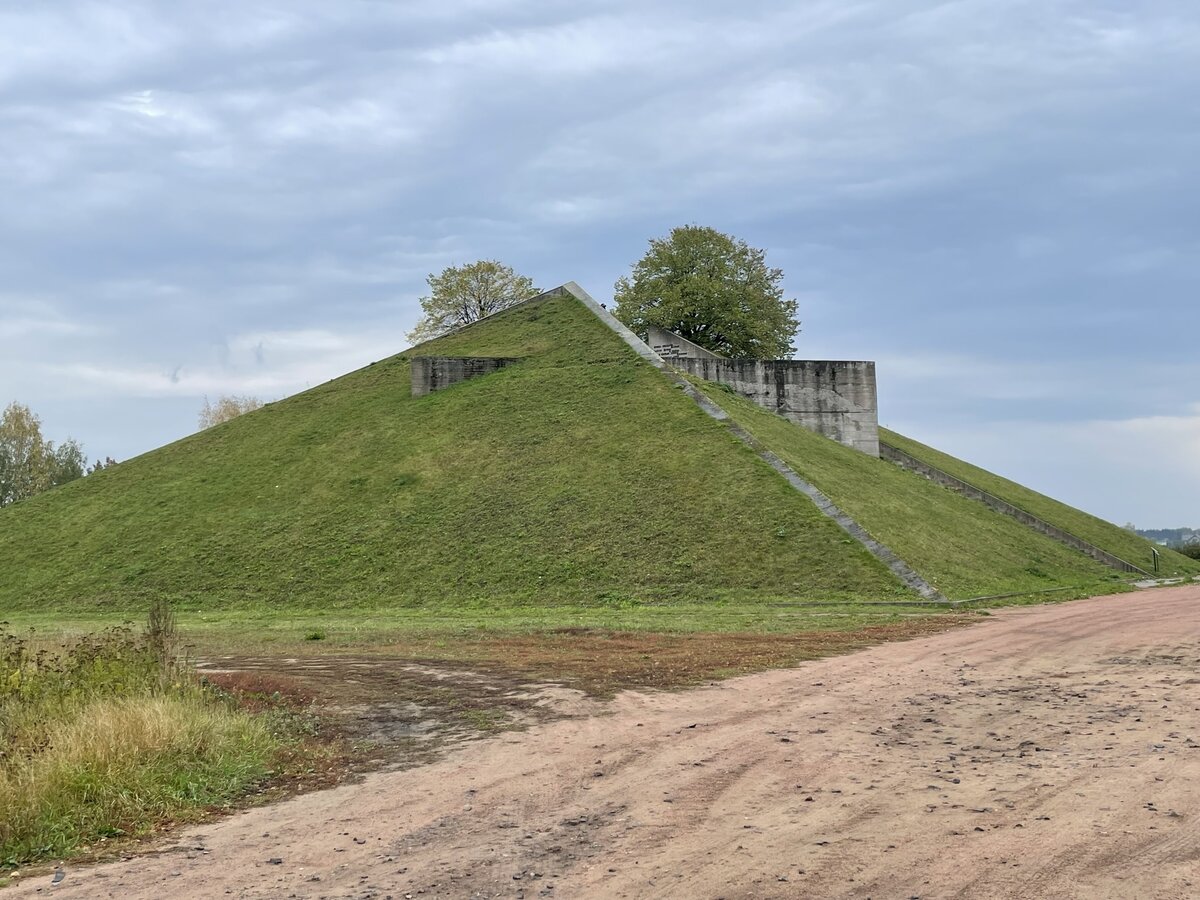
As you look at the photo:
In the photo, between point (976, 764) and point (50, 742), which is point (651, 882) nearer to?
point (976, 764)

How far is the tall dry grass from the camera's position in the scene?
25.8 feet

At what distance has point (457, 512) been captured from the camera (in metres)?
35.5

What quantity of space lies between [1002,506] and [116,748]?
41889 millimetres

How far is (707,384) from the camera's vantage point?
44.3 meters

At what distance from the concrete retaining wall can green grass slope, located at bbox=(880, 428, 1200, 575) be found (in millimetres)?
839

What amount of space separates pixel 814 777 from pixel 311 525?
30305mm

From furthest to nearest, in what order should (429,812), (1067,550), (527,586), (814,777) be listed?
(1067,550)
(527,586)
(814,777)
(429,812)

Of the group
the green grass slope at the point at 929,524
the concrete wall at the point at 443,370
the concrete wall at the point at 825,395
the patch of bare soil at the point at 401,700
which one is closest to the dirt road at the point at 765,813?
the patch of bare soil at the point at 401,700

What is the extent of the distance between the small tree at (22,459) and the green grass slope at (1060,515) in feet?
197

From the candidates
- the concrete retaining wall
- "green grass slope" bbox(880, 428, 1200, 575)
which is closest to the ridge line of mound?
the concrete retaining wall

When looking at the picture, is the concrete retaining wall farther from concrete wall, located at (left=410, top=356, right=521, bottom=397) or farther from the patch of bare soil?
the patch of bare soil

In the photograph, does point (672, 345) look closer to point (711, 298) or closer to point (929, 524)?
point (711, 298)

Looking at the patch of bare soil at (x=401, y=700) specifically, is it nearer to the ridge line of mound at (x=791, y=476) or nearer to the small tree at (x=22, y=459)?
the ridge line of mound at (x=791, y=476)

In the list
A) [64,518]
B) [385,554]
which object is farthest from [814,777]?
[64,518]
